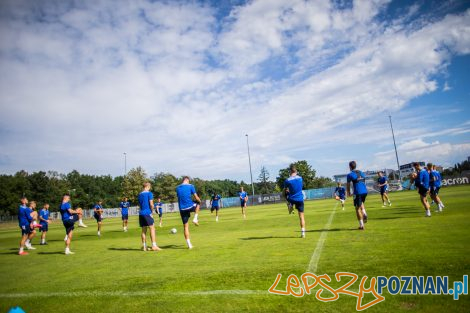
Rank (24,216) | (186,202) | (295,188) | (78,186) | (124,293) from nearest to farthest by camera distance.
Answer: (124,293), (186,202), (295,188), (24,216), (78,186)

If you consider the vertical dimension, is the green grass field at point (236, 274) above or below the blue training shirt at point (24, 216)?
below

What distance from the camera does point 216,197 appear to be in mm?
25578

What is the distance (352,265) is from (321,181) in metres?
111

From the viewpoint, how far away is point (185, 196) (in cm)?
966

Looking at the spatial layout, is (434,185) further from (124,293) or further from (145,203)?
(124,293)

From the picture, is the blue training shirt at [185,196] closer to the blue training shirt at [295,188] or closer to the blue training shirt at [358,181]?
the blue training shirt at [295,188]

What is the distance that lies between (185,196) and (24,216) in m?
9.00

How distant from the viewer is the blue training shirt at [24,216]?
1310cm

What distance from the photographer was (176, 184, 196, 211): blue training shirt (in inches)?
375

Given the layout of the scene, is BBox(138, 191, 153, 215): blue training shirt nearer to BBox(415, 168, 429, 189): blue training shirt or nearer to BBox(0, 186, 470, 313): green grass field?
BBox(0, 186, 470, 313): green grass field

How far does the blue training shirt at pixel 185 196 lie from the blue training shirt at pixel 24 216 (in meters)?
8.60

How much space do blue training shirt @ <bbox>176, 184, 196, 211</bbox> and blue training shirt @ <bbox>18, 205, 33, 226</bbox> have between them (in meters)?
8.60

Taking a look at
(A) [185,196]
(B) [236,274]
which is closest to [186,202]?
(A) [185,196]

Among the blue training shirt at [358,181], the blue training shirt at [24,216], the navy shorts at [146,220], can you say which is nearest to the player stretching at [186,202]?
the navy shorts at [146,220]
